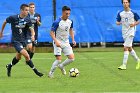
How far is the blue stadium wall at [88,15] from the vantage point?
2588 centimetres

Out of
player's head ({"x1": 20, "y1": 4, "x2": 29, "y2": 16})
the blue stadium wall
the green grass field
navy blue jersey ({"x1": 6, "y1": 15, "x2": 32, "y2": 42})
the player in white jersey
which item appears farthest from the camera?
the blue stadium wall

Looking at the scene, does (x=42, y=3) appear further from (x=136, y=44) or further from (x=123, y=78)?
(x=123, y=78)

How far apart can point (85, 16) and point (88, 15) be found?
0.15m

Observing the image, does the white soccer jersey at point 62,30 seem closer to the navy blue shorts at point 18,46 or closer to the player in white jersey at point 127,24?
the navy blue shorts at point 18,46

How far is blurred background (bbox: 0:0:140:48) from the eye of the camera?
25875 millimetres

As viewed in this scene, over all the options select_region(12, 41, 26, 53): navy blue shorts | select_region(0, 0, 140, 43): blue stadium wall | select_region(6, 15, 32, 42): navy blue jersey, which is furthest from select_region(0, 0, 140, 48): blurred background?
select_region(12, 41, 26, 53): navy blue shorts

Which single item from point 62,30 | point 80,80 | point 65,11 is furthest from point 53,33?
point 80,80

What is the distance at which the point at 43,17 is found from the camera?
2591cm

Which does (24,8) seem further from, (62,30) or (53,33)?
(62,30)

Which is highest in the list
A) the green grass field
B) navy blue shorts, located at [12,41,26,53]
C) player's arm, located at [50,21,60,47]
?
player's arm, located at [50,21,60,47]

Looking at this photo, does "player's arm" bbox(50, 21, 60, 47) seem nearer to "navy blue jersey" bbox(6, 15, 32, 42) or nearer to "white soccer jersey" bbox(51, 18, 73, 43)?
"white soccer jersey" bbox(51, 18, 73, 43)

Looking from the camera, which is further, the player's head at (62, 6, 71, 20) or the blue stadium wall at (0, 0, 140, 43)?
the blue stadium wall at (0, 0, 140, 43)

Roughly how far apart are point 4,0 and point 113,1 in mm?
5131

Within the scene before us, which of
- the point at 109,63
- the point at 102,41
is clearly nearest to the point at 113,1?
the point at 102,41
